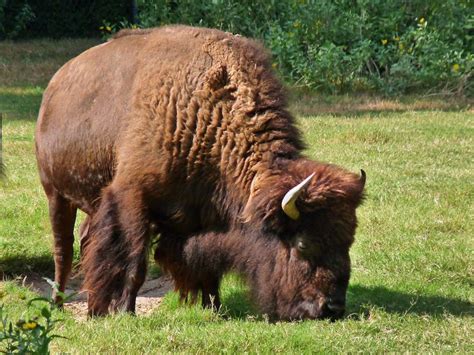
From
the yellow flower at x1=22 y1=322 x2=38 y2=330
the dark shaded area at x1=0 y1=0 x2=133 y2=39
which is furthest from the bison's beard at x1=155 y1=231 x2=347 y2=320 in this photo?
the dark shaded area at x1=0 y1=0 x2=133 y2=39

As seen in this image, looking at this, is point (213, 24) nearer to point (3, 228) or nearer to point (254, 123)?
point (3, 228)

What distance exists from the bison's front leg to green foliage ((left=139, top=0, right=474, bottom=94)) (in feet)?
32.5

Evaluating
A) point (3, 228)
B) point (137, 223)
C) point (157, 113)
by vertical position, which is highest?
point (157, 113)

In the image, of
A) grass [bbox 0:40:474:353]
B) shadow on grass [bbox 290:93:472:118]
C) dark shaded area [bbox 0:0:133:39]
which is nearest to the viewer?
grass [bbox 0:40:474:353]

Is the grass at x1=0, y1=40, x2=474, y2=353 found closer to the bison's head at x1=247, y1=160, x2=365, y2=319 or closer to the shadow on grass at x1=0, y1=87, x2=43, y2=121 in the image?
the shadow on grass at x1=0, y1=87, x2=43, y2=121

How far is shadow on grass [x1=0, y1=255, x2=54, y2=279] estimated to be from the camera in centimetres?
876

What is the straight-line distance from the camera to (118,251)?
270 inches

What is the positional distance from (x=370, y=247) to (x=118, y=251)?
2567mm

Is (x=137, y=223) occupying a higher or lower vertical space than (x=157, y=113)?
lower

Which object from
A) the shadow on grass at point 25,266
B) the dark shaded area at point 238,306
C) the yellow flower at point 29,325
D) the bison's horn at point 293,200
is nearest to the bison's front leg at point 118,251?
the dark shaded area at point 238,306

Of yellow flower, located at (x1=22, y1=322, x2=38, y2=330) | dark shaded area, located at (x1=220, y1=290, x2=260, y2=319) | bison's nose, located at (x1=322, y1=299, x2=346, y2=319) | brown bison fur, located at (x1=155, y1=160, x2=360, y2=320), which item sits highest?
yellow flower, located at (x1=22, y1=322, x2=38, y2=330)

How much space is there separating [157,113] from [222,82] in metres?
0.51

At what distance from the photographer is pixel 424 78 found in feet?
53.6

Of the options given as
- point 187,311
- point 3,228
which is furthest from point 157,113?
point 3,228
